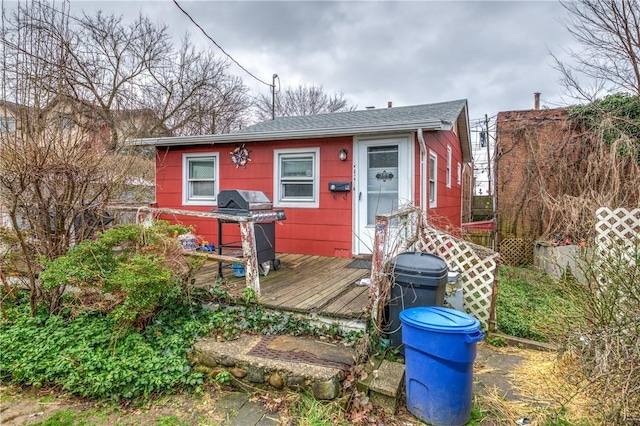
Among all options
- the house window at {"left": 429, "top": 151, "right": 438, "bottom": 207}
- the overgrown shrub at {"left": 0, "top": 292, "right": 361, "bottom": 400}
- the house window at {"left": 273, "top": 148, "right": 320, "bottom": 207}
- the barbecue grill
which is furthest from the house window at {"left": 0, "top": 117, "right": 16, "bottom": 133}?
the house window at {"left": 429, "top": 151, "right": 438, "bottom": 207}

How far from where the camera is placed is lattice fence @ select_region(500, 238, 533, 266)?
28.7 ft

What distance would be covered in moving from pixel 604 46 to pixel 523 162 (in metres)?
4.01

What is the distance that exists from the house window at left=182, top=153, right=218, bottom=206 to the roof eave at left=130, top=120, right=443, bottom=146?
40 centimetres

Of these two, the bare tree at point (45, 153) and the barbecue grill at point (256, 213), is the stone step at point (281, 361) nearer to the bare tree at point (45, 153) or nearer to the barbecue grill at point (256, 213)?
the barbecue grill at point (256, 213)

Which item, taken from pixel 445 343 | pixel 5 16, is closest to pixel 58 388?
pixel 445 343

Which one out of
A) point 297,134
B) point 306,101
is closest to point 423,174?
point 297,134

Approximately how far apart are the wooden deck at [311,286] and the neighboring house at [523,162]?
18.1 feet

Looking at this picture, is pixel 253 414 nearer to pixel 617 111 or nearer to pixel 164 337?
pixel 164 337

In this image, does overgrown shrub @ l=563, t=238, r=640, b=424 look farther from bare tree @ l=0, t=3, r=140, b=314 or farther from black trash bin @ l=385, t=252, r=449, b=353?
bare tree @ l=0, t=3, r=140, b=314

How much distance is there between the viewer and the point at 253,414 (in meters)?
2.56

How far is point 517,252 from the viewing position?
879 cm

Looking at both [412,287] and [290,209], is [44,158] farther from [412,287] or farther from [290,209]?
[412,287]

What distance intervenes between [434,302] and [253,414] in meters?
1.81

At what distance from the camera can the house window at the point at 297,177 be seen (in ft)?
21.0
